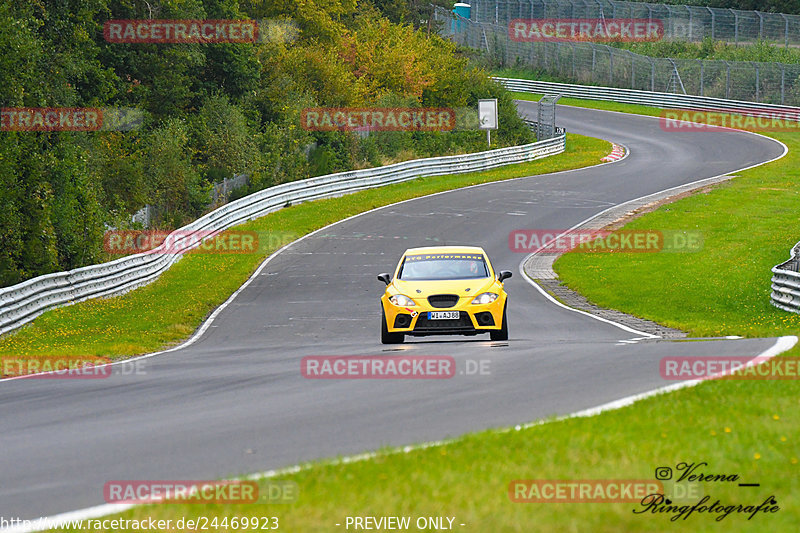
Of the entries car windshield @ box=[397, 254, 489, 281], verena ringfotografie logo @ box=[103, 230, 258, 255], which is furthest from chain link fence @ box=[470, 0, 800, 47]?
car windshield @ box=[397, 254, 489, 281]

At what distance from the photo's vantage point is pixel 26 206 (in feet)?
85.2

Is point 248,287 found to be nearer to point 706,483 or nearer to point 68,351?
point 68,351

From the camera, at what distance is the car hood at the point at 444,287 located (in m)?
16.4

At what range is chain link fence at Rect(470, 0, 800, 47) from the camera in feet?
254

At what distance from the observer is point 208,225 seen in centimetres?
3578

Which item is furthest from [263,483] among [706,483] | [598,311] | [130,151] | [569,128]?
[569,128]

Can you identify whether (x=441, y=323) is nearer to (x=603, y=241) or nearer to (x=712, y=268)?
(x=712, y=268)

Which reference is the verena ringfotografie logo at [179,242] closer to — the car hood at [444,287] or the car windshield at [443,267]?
the car windshield at [443,267]

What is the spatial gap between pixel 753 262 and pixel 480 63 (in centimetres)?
6433

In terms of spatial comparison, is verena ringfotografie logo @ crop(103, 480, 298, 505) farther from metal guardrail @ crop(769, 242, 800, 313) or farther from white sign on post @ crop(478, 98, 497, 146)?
white sign on post @ crop(478, 98, 497, 146)

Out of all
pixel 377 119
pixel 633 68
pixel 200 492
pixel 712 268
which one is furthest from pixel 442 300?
pixel 633 68

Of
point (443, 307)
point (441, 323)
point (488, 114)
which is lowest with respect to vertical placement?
point (441, 323)

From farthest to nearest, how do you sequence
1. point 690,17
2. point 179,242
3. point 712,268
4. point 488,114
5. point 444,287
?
point 690,17
point 488,114
point 179,242
point 712,268
point 444,287

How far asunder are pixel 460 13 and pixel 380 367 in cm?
9252
